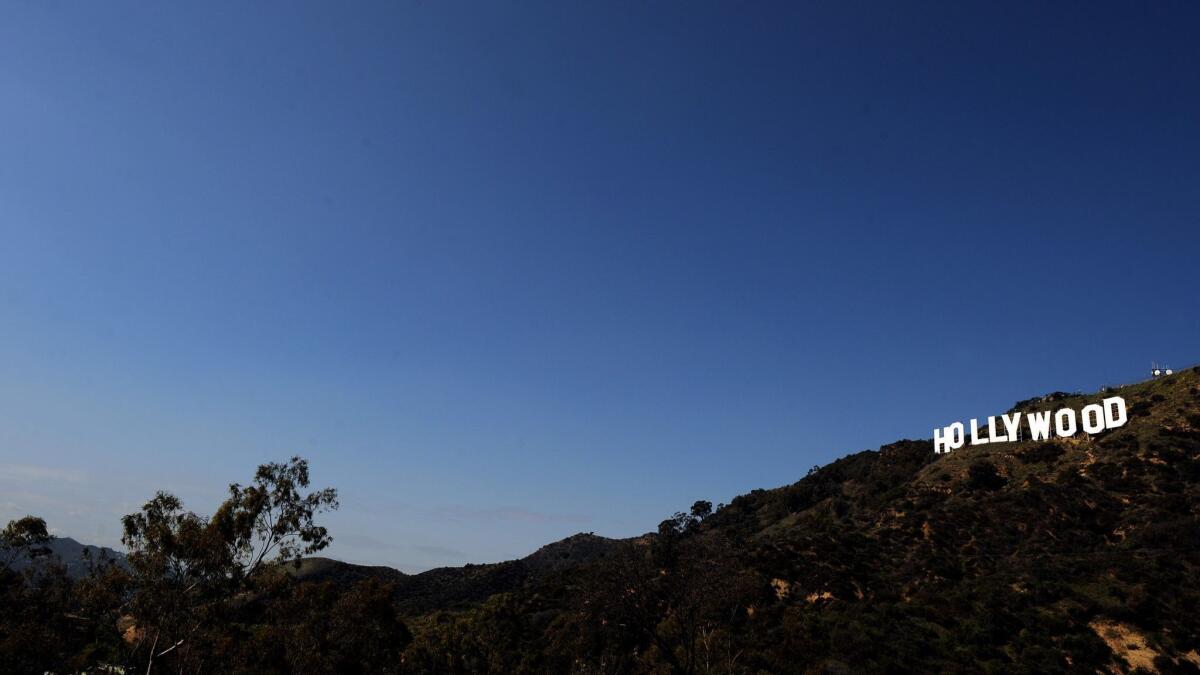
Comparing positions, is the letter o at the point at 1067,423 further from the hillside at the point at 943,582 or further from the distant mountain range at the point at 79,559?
the distant mountain range at the point at 79,559

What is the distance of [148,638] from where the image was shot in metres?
32.2

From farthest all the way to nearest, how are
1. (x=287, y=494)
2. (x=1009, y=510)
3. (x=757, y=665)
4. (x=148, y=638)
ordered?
(x=1009, y=510)
(x=757, y=665)
(x=287, y=494)
(x=148, y=638)

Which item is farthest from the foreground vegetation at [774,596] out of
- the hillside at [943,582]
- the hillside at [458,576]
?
the hillside at [458,576]

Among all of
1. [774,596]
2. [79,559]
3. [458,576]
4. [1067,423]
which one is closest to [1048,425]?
[1067,423]

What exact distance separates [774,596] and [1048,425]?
49254 mm

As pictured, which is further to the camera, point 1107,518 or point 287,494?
point 1107,518

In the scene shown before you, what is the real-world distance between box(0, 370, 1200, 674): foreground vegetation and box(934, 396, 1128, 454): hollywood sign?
6.28ft

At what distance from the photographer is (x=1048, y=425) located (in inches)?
3285

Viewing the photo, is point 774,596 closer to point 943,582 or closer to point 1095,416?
point 943,582

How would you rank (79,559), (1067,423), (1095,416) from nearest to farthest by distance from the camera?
(79,559) < (1095,416) < (1067,423)

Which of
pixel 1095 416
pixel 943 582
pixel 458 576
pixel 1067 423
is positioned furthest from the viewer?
pixel 458 576

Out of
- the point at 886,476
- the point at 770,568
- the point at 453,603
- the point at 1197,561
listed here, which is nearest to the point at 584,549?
the point at 453,603

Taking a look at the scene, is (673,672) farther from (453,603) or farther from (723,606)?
(453,603)

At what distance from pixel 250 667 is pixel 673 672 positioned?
23.4 metres
